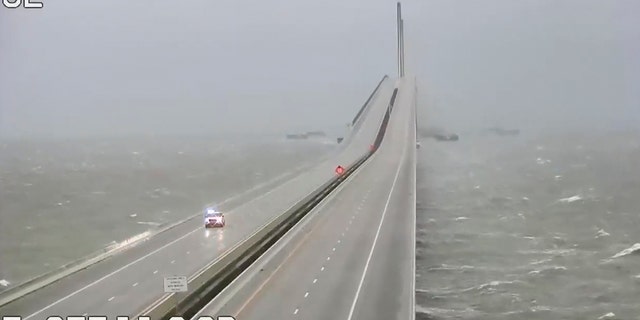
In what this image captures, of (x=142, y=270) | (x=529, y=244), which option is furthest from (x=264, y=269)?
(x=529, y=244)

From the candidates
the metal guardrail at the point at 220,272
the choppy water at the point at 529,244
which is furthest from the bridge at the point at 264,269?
the choppy water at the point at 529,244

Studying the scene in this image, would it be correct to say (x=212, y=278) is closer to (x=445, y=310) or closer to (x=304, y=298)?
(x=304, y=298)

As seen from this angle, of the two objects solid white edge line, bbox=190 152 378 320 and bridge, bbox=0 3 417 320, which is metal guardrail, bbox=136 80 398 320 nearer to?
bridge, bbox=0 3 417 320


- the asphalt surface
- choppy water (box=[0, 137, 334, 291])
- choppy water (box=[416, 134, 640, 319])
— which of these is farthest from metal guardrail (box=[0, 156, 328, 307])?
choppy water (box=[416, 134, 640, 319])

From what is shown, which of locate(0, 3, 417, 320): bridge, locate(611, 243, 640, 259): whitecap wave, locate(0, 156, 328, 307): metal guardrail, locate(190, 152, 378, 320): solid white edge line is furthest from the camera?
locate(611, 243, 640, 259): whitecap wave

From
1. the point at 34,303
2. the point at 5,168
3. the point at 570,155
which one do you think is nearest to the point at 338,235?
the point at 34,303
